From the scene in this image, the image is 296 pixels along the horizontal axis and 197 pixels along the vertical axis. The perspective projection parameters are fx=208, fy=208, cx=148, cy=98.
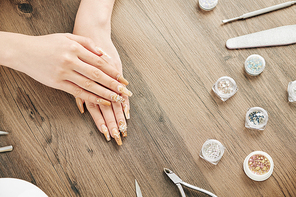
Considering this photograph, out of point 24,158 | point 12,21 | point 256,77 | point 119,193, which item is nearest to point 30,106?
point 24,158

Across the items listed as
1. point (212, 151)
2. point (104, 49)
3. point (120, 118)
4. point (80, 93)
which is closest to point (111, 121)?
point (120, 118)

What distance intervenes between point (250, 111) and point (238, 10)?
0.36 meters

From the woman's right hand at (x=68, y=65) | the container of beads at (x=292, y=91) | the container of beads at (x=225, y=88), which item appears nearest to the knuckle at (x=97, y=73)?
the woman's right hand at (x=68, y=65)

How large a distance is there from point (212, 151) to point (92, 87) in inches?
17.6

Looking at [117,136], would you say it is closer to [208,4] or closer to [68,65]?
[68,65]

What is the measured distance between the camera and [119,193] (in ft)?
2.24

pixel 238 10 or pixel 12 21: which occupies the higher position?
pixel 12 21

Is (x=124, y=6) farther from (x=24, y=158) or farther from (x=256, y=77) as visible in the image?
(x=24, y=158)

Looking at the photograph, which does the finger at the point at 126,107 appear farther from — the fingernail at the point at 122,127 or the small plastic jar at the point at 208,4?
the small plastic jar at the point at 208,4

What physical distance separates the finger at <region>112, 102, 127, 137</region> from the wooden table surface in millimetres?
24

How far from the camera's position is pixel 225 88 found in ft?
2.29

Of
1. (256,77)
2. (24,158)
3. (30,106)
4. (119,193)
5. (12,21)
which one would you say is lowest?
(119,193)

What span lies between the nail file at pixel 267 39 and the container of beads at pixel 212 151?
0.33 meters

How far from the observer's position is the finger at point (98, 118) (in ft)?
2.28
